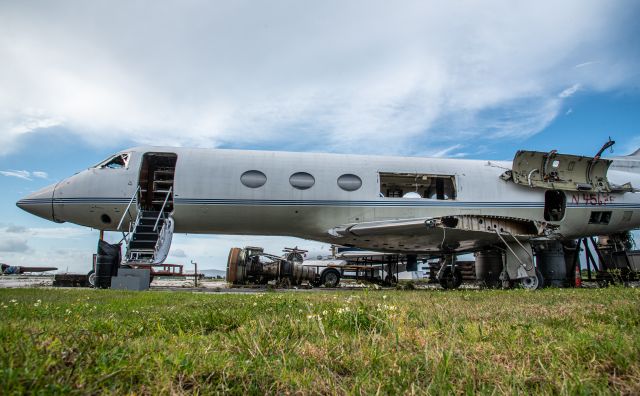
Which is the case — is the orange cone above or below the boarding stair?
below

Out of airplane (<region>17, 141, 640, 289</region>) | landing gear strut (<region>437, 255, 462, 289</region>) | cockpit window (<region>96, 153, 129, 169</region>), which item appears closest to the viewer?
airplane (<region>17, 141, 640, 289</region>)

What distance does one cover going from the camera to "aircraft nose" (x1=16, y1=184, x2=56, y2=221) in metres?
12.3

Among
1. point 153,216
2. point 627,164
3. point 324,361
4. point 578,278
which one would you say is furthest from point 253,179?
point 627,164

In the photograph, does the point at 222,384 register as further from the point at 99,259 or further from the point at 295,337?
the point at 99,259

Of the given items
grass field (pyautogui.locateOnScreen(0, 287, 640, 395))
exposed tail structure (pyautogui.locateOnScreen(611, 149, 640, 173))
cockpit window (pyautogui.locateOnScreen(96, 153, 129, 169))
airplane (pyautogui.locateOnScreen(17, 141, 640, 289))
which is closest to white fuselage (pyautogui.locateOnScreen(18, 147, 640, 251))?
airplane (pyautogui.locateOnScreen(17, 141, 640, 289))

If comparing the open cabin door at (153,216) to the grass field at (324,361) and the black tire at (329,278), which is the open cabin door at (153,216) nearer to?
the black tire at (329,278)

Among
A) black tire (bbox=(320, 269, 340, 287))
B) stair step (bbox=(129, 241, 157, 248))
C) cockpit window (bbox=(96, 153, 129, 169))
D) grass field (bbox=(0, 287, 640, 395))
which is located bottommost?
black tire (bbox=(320, 269, 340, 287))

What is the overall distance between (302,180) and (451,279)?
6785 mm

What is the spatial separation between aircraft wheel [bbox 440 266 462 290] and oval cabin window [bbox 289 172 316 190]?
6.36 m

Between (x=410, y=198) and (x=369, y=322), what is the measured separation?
10243mm

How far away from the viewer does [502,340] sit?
7.75 feet

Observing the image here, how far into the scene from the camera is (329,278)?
660 inches

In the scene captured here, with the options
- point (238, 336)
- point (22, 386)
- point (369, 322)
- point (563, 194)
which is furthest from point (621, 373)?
point (563, 194)

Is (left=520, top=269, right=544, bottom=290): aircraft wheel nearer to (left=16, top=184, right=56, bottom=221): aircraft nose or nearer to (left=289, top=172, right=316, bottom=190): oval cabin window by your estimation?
(left=289, top=172, right=316, bottom=190): oval cabin window
